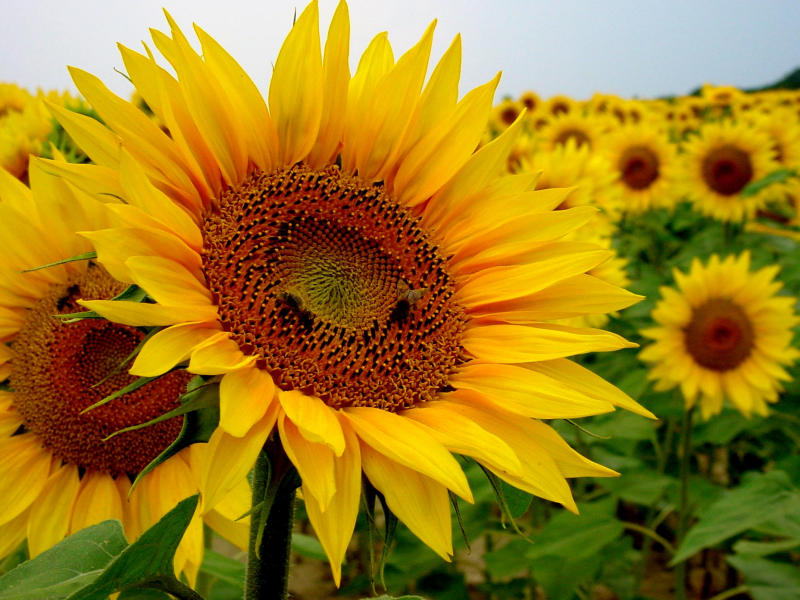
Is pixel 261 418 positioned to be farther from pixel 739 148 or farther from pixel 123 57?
pixel 739 148

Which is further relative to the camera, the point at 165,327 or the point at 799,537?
the point at 799,537

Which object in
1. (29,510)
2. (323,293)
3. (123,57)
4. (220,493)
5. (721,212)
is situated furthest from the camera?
(721,212)

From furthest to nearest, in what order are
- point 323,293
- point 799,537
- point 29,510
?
point 799,537 → point 29,510 → point 323,293

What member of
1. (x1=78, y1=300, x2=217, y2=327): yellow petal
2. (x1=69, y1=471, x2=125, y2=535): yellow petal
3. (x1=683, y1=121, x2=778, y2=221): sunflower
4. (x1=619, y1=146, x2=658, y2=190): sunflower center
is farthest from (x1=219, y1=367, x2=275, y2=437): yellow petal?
(x1=619, y1=146, x2=658, y2=190): sunflower center

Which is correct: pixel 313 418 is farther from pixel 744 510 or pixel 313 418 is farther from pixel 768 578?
pixel 768 578

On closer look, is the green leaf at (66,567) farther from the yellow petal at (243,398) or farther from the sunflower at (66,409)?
the yellow petal at (243,398)

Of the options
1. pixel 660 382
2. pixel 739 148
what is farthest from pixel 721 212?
pixel 660 382

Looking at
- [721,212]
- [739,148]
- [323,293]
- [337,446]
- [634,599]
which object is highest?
[739,148]
